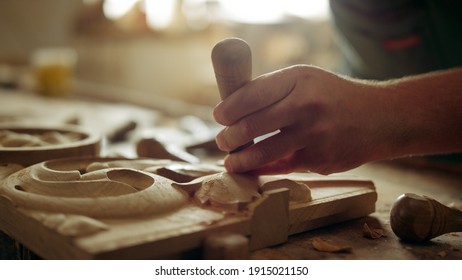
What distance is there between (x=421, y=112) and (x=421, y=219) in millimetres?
247

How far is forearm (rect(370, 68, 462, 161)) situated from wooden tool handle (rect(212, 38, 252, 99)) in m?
0.28

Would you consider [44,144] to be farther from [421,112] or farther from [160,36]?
[160,36]

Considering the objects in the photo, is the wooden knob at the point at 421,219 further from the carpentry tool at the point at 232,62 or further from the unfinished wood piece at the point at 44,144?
the unfinished wood piece at the point at 44,144

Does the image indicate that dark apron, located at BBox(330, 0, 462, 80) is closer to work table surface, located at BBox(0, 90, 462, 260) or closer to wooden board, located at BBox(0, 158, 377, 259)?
work table surface, located at BBox(0, 90, 462, 260)

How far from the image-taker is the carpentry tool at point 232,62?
0.86 meters

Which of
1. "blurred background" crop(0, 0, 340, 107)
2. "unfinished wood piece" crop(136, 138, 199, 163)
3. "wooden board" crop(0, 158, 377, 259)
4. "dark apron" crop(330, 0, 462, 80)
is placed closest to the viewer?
"wooden board" crop(0, 158, 377, 259)

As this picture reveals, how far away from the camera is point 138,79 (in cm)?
613

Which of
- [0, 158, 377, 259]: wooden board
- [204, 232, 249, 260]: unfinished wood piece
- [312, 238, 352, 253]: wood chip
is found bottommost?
[312, 238, 352, 253]: wood chip

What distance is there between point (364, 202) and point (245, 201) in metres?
0.29

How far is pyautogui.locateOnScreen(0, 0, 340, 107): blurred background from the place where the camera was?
18.5 feet

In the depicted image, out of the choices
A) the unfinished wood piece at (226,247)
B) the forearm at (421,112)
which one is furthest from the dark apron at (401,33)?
the unfinished wood piece at (226,247)

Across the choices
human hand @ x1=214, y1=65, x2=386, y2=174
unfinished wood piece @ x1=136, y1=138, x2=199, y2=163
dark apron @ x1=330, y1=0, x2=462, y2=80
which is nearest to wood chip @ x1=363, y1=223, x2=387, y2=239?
human hand @ x1=214, y1=65, x2=386, y2=174

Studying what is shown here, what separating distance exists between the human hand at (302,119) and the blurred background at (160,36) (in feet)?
13.8
